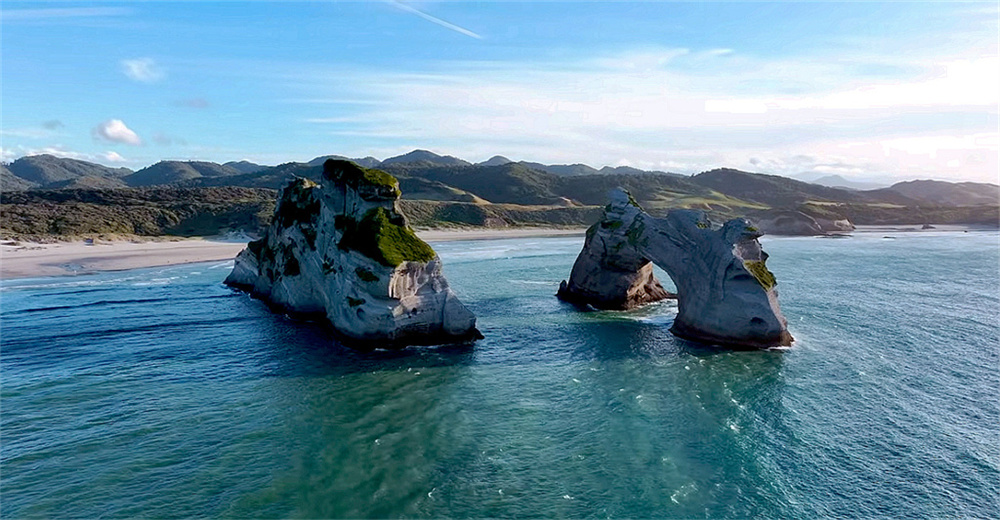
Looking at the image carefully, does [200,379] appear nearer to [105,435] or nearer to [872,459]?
[105,435]

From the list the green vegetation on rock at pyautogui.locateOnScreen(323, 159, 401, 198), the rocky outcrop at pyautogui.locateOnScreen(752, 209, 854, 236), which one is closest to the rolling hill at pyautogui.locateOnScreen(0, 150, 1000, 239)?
the rocky outcrop at pyautogui.locateOnScreen(752, 209, 854, 236)

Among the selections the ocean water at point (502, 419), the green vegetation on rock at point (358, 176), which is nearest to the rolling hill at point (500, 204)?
the green vegetation on rock at point (358, 176)

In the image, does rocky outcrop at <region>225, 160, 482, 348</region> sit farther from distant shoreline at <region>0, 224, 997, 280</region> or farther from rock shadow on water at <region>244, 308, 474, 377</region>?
distant shoreline at <region>0, 224, 997, 280</region>

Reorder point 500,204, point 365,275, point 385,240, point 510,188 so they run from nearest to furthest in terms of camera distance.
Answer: point 365,275 → point 385,240 → point 500,204 → point 510,188

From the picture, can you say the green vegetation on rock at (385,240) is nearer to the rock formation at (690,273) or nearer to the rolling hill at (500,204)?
the rock formation at (690,273)

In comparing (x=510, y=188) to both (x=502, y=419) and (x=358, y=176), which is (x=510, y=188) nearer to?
(x=358, y=176)

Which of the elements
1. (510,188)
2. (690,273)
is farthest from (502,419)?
(510,188)
